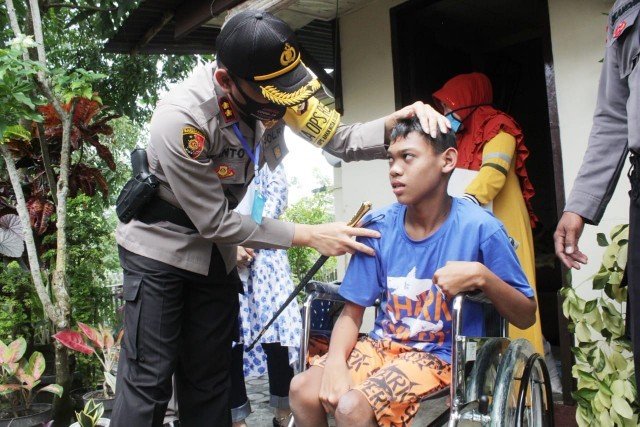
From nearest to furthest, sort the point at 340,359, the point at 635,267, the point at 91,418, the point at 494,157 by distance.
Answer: the point at 635,267 < the point at 340,359 < the point at 91,418 < the point at 494,157

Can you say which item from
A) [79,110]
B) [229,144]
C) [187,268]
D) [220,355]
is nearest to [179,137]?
[229,144]

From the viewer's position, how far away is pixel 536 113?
19.3ft

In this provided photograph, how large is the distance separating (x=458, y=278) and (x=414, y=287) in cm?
28

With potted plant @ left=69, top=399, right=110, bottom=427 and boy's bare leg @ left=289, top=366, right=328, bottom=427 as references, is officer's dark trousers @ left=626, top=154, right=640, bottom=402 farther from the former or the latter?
potted plant @ left=69, top=399, right=110, bottom=427

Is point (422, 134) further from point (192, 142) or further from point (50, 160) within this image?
point (50, 160)

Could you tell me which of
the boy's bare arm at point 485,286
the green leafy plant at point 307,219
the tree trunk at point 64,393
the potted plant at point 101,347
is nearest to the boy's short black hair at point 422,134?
the boy's bare arm at point 485,286

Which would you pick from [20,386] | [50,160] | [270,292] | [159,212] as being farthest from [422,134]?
[50,160]

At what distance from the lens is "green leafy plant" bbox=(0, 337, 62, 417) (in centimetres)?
361

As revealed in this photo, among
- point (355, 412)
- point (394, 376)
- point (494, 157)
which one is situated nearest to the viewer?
point (355, 412)

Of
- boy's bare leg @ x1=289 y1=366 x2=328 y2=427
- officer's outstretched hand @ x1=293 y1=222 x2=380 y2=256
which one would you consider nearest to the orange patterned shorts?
boy's bare leg @ x1=289 y1=366 x2=328 y2=427

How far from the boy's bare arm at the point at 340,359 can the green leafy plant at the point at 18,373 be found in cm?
238

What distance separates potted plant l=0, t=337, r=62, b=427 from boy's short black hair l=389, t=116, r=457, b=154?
281 cm

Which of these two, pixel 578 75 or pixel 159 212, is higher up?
pixel 578 75

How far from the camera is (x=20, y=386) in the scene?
362 cm
